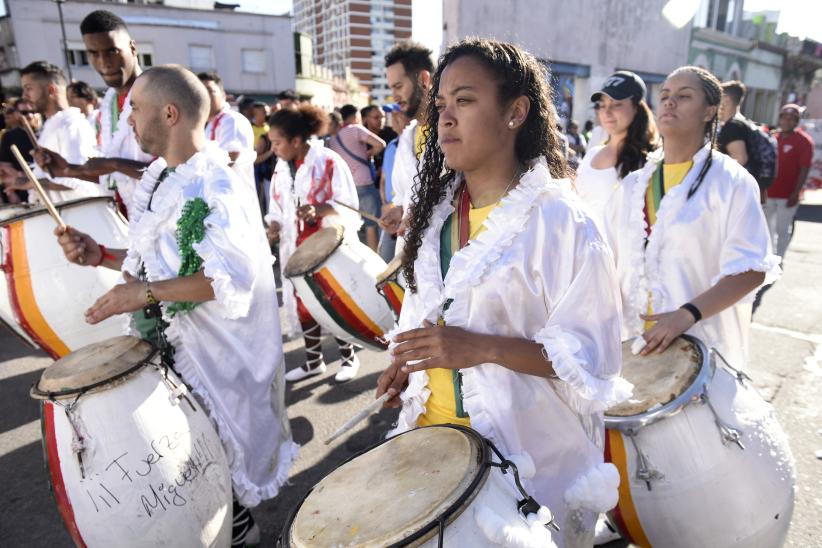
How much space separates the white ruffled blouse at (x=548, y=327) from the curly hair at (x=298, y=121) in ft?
10.3

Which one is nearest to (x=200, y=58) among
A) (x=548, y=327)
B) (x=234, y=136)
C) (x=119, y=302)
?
(x=234, y=136)

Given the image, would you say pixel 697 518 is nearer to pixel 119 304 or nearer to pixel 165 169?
pixel 119 304

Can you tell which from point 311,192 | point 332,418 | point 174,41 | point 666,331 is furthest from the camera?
point 174,41

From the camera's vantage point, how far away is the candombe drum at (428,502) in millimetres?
1048

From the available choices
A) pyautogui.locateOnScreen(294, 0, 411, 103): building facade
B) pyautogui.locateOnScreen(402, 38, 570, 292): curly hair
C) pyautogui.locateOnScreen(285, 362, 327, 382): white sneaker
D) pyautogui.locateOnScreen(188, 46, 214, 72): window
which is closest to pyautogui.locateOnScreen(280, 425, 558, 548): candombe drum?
pyautogui.locateOnScreen(402, 38, 570, 292): curly hair

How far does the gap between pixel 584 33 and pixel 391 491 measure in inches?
829

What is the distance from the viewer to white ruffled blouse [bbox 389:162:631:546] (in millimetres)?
1275

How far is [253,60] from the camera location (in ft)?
110

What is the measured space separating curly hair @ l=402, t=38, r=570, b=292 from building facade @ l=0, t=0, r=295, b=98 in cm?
3054

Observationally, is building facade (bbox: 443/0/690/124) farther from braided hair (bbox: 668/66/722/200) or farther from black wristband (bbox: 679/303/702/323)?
black wristband (bbox: 679/303/702/323)

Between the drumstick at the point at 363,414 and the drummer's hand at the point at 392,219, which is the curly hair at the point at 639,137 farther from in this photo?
the drumstick at the point at 363,414

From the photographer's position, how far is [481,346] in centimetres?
131

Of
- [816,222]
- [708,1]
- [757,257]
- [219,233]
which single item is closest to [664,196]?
[757,257]

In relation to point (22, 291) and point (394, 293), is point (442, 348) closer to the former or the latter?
point (394, 293)
